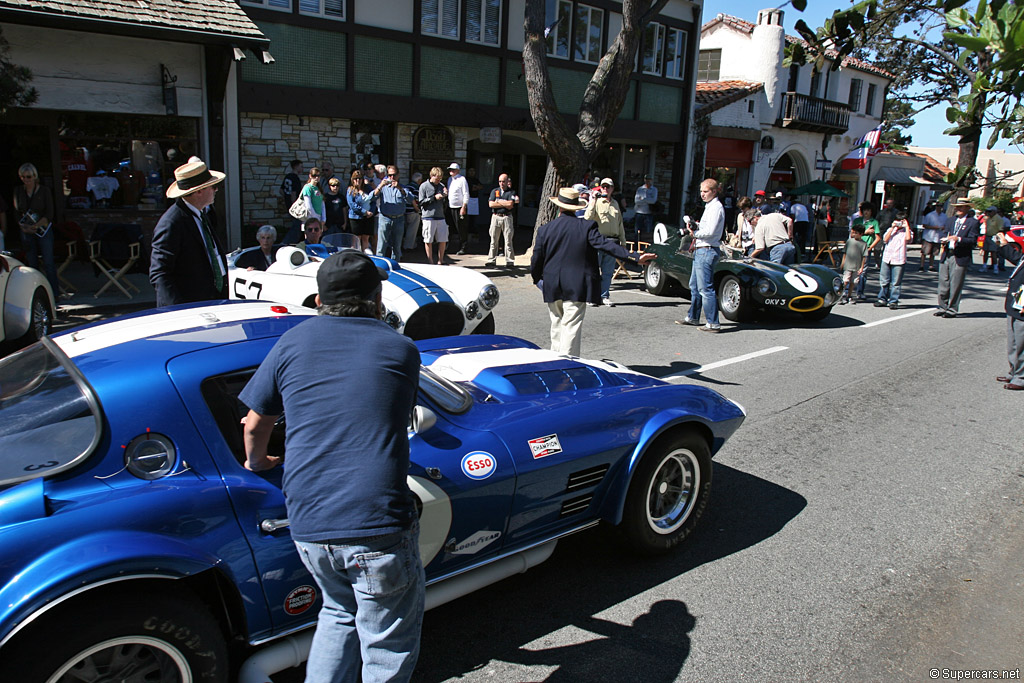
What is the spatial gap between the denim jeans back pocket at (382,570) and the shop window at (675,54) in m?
21.6

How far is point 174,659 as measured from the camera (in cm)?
244

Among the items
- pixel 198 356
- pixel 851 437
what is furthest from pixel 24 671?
pixel 851 437

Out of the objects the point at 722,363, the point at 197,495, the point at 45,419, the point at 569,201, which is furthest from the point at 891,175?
the point at 45,419

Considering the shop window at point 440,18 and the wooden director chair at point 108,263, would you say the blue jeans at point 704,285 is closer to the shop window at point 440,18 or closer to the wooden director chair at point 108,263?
the wooden director chair at point 108,263

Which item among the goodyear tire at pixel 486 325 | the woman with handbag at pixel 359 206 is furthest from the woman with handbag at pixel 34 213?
the goodyear tire at pixel 486 325

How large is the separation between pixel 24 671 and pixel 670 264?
11.1 metres

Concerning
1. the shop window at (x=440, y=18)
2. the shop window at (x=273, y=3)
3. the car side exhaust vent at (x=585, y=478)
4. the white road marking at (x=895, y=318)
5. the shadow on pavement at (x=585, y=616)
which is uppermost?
the shop window at (x=440, y=18)

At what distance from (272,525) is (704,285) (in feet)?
27.0

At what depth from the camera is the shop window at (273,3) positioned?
13.5 meters

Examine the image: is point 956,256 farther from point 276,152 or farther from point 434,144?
point 276,152

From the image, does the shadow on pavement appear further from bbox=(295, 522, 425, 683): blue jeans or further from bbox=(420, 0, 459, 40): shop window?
bbox=(420, 0, 459, 40): shop window

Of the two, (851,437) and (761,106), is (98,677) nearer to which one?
(851,437)

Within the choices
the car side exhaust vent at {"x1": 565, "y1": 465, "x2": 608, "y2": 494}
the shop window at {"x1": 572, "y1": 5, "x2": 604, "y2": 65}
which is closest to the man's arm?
the car side exhaust vent at {"x1": 565, "y1": 465, "x2": 608, "y2": 494}

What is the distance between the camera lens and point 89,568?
7.33 feet
